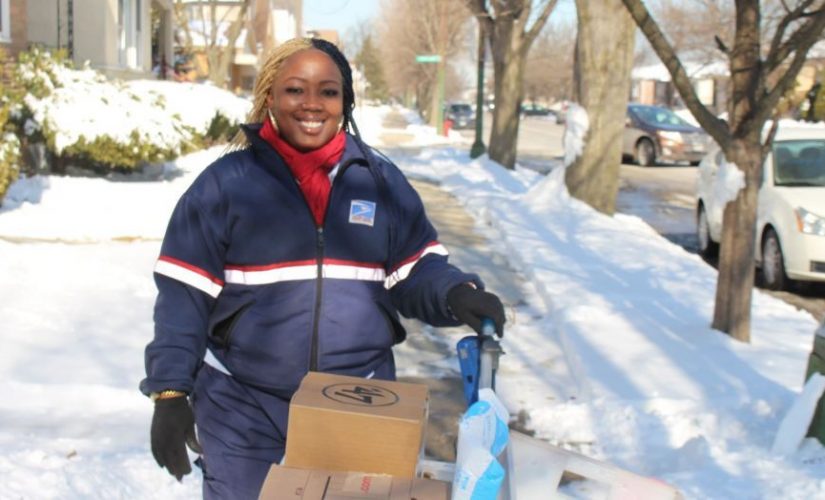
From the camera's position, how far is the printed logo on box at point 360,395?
225 cm

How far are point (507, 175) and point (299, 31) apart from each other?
1433 inches

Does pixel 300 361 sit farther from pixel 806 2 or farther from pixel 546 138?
pixel 546 138

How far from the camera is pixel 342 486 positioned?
208 centimetres

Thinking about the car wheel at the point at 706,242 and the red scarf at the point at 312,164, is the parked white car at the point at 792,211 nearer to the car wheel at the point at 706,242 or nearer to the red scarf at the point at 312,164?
the car wheel at the point at 706,242

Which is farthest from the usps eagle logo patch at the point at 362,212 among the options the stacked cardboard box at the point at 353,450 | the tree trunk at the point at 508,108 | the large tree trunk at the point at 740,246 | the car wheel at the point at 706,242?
the tree trunk at the point at 508,108

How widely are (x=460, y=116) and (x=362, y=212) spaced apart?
49379 millimetres

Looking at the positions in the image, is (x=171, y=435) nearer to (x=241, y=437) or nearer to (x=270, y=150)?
(x=241, y=437)

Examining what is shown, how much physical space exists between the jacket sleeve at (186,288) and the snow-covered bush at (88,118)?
1030 cm

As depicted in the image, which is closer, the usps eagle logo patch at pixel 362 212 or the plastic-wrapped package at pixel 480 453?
the plastic-wrapped package at pixel 480 453

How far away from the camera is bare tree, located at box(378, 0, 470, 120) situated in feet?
154

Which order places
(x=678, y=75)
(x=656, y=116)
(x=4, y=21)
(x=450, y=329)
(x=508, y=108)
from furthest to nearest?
(x=656, y=116), (x=508, y=108), (x=4, y=21), (x=450, y=329), (x=678, y=75)

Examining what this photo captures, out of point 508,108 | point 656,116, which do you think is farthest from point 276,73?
point 656,116

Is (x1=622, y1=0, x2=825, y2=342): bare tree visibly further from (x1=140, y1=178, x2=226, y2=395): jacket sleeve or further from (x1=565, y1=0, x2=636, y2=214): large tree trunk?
(x1=565, y1=0, x2=636, y2=214): large tree trunk

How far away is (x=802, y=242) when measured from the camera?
9.00 m
